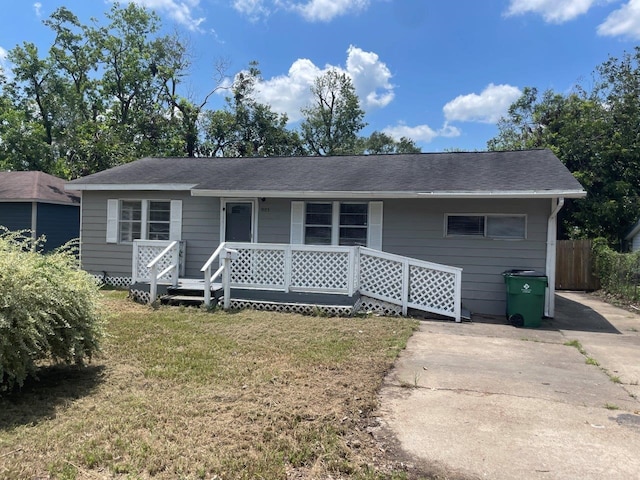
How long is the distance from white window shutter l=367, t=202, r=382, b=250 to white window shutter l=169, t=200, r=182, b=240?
4.90 m

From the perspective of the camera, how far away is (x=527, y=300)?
328 inches

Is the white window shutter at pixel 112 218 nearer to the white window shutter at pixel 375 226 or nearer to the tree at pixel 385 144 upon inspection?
the white window shutter at pixel 375 226

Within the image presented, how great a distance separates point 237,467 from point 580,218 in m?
18.4

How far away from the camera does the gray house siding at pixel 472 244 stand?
9234mm

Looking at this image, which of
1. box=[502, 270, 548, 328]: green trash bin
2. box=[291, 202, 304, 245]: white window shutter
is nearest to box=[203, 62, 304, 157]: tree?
box=[291, 202, 304, 245]: white window shutter

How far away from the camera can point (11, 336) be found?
146 inches

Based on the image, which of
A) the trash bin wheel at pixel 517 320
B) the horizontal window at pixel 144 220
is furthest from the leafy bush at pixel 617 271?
the horizontal window at pixel 144 220

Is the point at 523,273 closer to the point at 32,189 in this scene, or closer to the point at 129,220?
the point at 129,220

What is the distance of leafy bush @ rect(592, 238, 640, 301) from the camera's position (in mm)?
11594

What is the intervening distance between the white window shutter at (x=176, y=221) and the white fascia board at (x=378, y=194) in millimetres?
1076

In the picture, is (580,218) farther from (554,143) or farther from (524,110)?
(524,110)

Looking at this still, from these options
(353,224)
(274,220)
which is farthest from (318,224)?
(274,220)

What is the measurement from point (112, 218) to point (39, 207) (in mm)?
6015

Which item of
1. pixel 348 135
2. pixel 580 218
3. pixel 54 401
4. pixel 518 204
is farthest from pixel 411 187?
pixel 348 135
